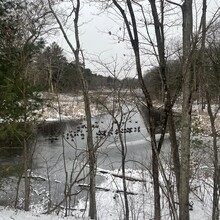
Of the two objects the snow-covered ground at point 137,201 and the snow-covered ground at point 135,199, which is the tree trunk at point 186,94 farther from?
the snow-covered ground at point 137,201

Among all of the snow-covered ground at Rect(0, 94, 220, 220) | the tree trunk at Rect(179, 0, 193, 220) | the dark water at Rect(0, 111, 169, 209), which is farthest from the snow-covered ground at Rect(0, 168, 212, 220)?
the tree trunk at Rect(179, 0, 193, 220)

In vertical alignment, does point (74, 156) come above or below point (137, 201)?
above

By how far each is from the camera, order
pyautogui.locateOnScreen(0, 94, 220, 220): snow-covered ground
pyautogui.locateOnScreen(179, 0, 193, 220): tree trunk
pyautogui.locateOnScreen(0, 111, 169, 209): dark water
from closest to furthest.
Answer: pyautogui.locateOnScreen(179, 0, 193, 220): tree trunk
pyautogui.locateOnScreen(0, 94, 220, 220): snow-covered ground
pyautogui.locateOnScreen(0, 111, 169, 209): dark water

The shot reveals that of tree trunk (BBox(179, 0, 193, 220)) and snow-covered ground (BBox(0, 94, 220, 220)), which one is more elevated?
tree trunk (BBox(179, 0, 193, 220))

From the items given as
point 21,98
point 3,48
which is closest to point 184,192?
point 21,98

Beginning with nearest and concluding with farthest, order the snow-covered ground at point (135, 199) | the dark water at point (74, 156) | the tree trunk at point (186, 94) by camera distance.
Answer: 1. the tree trunk at point (186, 94)
2. the snow-covered ground at point (135, 199)
3. the dark water at point (74, 156)

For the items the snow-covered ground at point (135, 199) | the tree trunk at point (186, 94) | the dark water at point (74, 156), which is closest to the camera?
the tree trunk at point (186, 94)

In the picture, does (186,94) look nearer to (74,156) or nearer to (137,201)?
(137,201)

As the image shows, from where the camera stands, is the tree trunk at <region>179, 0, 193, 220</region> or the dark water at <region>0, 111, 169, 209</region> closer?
the tree trunk at <region>179, 0, 193, 220</region>

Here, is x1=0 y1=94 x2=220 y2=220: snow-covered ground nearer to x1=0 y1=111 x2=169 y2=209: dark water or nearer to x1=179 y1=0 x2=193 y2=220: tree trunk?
x1=0 y1=111 x2=169 y2=209: dark water

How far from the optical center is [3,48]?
831cm

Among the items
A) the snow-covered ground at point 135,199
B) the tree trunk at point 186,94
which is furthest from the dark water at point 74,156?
the tree trunk at point 186,94

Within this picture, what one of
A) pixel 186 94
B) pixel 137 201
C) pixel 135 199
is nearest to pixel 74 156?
pixel 135 199

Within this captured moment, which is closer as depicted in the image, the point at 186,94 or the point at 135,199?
the point at 186,94
